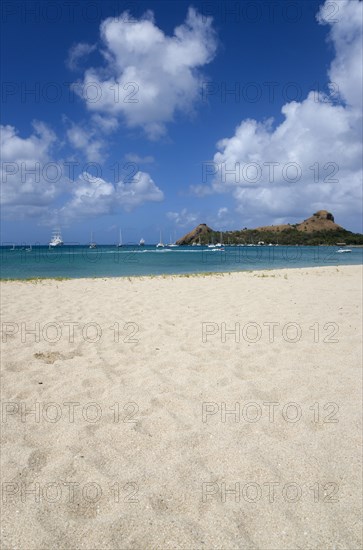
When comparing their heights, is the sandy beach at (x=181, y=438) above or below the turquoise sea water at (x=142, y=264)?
below

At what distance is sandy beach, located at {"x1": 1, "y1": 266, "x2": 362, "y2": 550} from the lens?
2461 millimetres

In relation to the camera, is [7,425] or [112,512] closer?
[112,512]

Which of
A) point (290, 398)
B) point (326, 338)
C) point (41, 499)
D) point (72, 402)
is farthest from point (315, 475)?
point (326, 338)

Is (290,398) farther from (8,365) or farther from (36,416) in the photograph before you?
(8,365)

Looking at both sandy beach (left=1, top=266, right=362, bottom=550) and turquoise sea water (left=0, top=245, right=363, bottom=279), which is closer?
sandy beach (left=1, top=266, right=362, bottom=550)

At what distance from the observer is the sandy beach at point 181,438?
8.07 feet

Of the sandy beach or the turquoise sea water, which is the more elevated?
the turquoise sea water

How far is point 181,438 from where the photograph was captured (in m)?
3.44

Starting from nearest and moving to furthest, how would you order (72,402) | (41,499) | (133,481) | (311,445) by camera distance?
(41,499), (133,481), (311,445), (72,402)

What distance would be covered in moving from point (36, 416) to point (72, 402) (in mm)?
444

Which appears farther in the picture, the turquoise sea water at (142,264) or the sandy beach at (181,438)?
the turquoise sea water at (142,264)

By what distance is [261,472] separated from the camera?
9.78 ft

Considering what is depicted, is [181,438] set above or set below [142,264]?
below

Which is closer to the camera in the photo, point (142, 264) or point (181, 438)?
point (181, 438)
